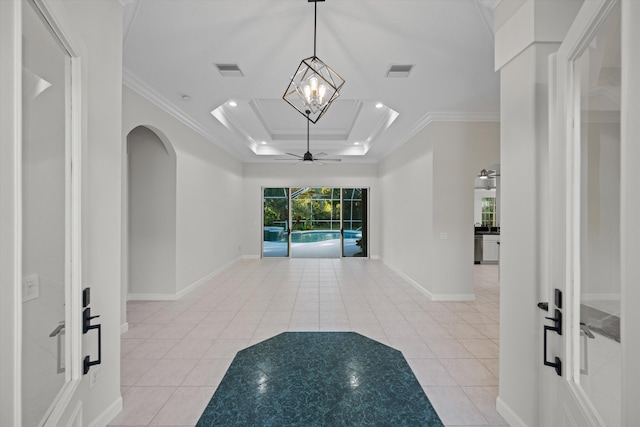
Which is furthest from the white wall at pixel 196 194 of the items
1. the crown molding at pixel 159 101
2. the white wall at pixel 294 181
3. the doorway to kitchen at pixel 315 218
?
the doorway to kitchen at pixel 315 218

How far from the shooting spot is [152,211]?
4.58 metres

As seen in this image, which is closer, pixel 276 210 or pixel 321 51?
pixel 321 51

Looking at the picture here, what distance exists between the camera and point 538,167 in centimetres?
176

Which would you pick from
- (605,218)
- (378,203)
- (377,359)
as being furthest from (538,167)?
(378,203)

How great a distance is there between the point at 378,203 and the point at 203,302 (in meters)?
5.64

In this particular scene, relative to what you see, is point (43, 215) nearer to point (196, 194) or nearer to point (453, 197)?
point (196, 194)

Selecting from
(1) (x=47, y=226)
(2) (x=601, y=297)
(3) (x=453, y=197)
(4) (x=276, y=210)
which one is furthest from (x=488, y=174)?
(1) (x=47, y=226)

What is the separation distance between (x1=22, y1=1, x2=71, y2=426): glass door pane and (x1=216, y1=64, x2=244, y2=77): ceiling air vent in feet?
7.34

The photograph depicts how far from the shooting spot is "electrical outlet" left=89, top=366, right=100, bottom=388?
71.9 inches

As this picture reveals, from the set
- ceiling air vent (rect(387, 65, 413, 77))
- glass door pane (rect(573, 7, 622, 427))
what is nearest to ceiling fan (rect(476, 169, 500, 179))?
ceiling air vent (rect(387, 65, 413, 77))

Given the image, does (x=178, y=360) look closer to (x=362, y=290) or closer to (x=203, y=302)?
(x=203, y=302)

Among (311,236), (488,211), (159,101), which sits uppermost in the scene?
(159,101)

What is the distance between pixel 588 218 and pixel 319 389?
2.17 meters
